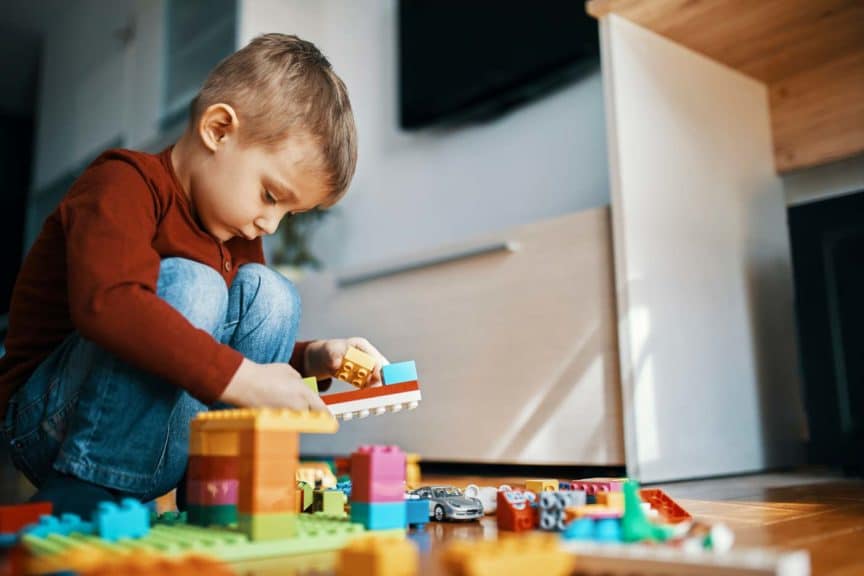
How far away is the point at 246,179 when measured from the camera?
2.64ft

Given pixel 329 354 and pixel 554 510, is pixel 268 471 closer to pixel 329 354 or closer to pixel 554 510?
pixel 554 510

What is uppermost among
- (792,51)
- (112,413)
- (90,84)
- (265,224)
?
(90,84)

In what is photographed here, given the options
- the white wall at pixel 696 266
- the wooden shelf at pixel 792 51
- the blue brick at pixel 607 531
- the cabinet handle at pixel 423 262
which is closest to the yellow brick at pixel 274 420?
the blue brick at pixel 607 531

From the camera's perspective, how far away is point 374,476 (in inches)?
24.9

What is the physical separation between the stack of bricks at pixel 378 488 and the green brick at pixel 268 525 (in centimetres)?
8

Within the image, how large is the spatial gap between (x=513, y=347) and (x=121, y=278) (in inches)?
35.9

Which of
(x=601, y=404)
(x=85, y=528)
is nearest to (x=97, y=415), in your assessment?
(x=85, y=528)

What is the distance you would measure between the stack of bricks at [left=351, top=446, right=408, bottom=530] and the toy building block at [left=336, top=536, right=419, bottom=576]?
0.59ft

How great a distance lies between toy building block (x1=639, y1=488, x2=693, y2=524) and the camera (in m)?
0.72

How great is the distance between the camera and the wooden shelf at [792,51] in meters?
1.34

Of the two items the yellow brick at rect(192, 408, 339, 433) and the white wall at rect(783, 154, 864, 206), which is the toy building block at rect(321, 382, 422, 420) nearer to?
the yellow brick at rect(192, 408, 339, 433)

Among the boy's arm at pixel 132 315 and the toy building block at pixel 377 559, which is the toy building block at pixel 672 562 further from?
the boy's arm at pixel 132 315

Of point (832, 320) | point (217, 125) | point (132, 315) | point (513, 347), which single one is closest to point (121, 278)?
point (132, 315)

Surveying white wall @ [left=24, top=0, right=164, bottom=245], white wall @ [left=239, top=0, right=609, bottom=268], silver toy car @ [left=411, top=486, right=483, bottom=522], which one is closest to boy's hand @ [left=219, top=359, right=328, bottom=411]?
silver toy car @ [left=411, top=486, right=483, bottom=522]
